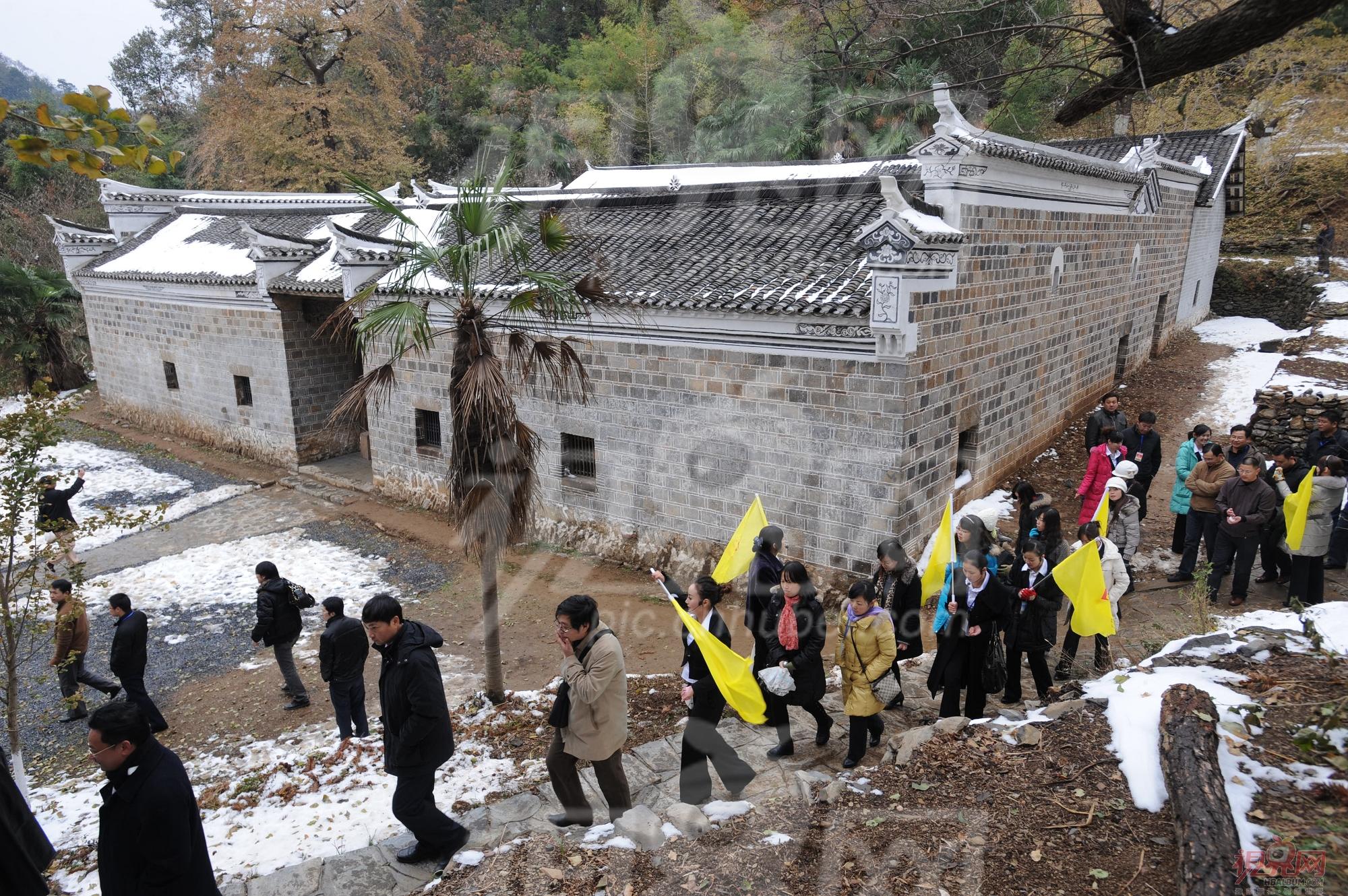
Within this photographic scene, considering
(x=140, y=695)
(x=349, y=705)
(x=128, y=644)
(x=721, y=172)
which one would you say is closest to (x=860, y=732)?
(x=349, y=705)

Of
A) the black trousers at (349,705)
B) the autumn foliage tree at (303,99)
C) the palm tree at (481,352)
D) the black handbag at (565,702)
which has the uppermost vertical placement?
the autumn foliage tree at (303,99)

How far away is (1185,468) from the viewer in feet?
31.0

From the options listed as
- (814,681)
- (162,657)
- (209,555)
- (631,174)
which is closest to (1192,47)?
(814,681)

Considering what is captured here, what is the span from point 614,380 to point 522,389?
5.20 feet

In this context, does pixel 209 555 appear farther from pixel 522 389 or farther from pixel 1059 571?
pixel 1059 571

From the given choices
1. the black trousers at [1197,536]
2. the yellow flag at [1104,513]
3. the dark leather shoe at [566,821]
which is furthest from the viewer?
the black trousers at [1197,536]

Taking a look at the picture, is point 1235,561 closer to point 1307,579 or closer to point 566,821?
point 1307,579

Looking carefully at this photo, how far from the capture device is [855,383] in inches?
364

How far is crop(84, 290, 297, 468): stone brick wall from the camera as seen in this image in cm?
1661

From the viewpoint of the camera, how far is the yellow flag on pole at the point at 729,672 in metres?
5.27

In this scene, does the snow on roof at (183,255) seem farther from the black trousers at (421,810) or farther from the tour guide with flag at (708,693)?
the tour guide with flag at (708,693)

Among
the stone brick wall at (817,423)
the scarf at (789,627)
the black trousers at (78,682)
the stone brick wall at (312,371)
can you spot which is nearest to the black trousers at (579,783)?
the scarf at (789,627)

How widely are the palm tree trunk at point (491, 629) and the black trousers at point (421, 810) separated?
101 inches

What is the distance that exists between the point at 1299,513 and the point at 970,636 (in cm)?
437
